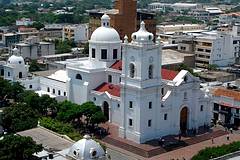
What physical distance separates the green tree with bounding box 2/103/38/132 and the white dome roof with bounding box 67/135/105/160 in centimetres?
1353

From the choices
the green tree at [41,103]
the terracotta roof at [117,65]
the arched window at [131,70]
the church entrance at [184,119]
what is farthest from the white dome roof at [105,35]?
the church entrance at [184,119]

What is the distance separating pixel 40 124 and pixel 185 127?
629 inches

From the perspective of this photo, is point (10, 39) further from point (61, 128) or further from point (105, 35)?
point (61, 128)

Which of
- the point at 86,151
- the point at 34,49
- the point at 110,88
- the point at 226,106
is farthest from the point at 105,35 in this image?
the point at 34,49

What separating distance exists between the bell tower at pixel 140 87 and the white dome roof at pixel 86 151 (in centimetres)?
1447

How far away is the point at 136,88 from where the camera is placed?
1971 inches

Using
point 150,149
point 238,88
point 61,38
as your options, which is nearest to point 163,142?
point 150,149

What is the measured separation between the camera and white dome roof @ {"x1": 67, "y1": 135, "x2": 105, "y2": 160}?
35594 mm

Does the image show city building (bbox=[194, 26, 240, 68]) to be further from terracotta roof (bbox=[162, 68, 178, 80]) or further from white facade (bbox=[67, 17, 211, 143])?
terracotta roof (bbox=[162, 68, 178, 80])

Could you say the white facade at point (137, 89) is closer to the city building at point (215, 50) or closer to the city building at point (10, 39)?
the city building at point (215, 50)

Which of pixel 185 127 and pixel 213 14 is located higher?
pixel 213 14

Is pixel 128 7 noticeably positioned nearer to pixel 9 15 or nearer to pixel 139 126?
pixel 139 126

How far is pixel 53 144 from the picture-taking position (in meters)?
43.6

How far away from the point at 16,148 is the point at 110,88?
21.4m
